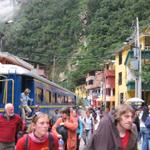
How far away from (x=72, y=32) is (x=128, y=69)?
52.7 meters

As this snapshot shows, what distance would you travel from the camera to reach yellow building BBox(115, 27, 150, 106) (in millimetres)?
53875

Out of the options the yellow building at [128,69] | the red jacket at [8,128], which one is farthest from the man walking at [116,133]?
the yellow building at [128,69]

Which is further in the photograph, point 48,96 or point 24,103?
point 48,96

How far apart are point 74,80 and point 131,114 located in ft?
320

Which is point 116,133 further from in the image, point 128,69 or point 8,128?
point 128,69

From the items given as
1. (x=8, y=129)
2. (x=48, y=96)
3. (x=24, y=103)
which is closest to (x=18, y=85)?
(x=24, y=103)

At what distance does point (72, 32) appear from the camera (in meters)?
110

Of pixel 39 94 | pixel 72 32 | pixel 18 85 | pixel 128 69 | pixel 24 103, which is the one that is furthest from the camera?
pixel 72 32

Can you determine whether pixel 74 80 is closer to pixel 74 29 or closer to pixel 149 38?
pixel 74 29

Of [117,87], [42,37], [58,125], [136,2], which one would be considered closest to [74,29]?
[42,37]

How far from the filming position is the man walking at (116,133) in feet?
17.2

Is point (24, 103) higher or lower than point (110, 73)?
lower

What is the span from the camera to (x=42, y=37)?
106m

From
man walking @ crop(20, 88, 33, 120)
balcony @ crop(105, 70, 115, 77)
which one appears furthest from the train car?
balcony @ crop(105, 70, 115, 77)
